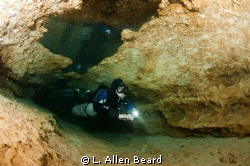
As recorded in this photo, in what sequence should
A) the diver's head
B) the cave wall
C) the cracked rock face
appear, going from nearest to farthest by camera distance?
the cracked rock face
the cave wall
the diver's head

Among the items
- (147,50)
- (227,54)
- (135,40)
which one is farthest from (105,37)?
(227,54)

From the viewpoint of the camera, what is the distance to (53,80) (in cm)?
483

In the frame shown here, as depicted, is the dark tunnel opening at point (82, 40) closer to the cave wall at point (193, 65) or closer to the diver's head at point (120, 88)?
the cave wall at point (193, 65)

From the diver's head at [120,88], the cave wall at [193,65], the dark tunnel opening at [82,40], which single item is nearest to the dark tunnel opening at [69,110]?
the cave wall at [193,65]

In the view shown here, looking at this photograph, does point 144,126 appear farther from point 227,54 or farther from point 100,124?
point 227,54

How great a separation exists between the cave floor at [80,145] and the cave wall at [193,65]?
0.44 meters

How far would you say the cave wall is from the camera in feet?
9.84

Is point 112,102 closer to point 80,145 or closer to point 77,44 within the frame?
point 80,145

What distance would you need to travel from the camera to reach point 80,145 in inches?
128

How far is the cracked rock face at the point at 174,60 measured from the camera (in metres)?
2.88

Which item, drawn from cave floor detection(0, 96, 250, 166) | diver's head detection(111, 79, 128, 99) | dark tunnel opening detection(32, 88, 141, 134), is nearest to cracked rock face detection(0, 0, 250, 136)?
cave floor detection(0, 96, 250, 166)

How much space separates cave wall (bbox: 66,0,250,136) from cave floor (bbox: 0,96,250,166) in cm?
44

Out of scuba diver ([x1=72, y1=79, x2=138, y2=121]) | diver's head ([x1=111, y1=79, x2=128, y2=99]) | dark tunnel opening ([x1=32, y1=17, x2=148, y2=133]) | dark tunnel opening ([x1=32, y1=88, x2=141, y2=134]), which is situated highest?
dark tunnel opening ([x1=32, y1=17, x2=148, y2=133])

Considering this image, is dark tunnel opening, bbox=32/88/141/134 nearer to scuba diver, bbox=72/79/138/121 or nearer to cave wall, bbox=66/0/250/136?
scuba diver, bbox=72/79/138/121
